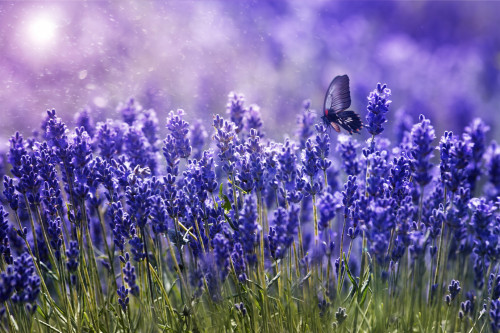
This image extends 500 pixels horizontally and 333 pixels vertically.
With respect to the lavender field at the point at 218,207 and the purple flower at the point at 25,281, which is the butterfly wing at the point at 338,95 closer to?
the lavender field at the point at 218,207

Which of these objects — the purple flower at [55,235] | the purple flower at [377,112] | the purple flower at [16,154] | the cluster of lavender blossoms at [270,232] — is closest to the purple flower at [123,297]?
the cluster of lavender blossoms at [270,232]

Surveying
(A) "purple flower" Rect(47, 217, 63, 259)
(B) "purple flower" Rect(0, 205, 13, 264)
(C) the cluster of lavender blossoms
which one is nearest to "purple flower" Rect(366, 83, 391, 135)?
(C) the cluster of lavender blossoms

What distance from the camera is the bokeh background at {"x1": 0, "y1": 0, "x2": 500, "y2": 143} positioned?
8.49 ft

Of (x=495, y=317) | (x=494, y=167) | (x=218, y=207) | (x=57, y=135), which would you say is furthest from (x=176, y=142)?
(x=495, y=317)

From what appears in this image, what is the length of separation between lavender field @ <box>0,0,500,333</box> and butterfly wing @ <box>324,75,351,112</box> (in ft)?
0.03

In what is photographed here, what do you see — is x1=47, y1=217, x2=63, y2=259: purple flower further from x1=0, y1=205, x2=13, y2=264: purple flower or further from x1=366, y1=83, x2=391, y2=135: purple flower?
x1=366, y1=83, x2=391, y2=135: purple flower

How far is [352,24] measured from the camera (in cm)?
468

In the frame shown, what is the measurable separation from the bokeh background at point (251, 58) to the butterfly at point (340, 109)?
700 millimetres

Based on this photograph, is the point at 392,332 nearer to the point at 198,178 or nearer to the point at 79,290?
the point at 198,178

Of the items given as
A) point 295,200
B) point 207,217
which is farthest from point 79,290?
point 295,200

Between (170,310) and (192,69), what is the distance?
9.07ft

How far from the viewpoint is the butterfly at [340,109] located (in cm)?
165

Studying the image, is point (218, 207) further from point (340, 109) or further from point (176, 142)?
point (340, 109)

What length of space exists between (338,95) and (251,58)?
2.58 m
